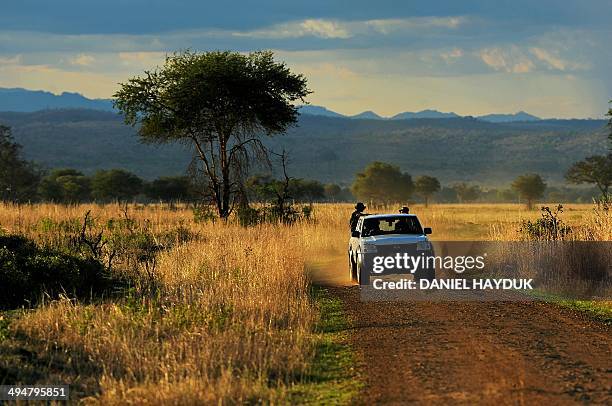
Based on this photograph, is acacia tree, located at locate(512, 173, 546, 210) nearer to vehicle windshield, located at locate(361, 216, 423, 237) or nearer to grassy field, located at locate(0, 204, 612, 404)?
grassy field, located at locate(0, 204, 612, 404)

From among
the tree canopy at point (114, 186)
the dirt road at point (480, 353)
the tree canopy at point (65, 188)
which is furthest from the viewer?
the tree canopy at point (114, 186)

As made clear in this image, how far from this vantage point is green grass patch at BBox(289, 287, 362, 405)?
10.3 metres

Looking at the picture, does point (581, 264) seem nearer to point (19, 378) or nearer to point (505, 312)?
point (505, 312)

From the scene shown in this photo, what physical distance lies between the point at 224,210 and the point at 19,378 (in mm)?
25928

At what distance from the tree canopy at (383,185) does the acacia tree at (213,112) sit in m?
65.7

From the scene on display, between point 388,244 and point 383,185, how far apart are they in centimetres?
8535

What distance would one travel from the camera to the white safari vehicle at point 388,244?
19984 millimetres

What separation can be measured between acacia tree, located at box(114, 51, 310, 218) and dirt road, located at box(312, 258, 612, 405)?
19.7 metres

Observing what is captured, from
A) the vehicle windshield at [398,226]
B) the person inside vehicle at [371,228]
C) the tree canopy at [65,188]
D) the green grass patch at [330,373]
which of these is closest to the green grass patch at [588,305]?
the vehicle windshield at [398,226]

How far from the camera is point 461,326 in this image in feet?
49.0

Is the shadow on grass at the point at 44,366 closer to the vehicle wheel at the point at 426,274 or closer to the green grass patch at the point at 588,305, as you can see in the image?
the green grass patch at the point at 588,305

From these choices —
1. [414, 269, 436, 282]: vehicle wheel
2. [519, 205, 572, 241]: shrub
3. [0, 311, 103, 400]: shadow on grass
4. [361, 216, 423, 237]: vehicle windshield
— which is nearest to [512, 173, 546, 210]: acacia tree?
[519, 205, 572, 241]: shrub

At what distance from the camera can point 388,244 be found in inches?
788

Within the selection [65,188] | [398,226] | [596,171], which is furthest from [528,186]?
[398,226]
